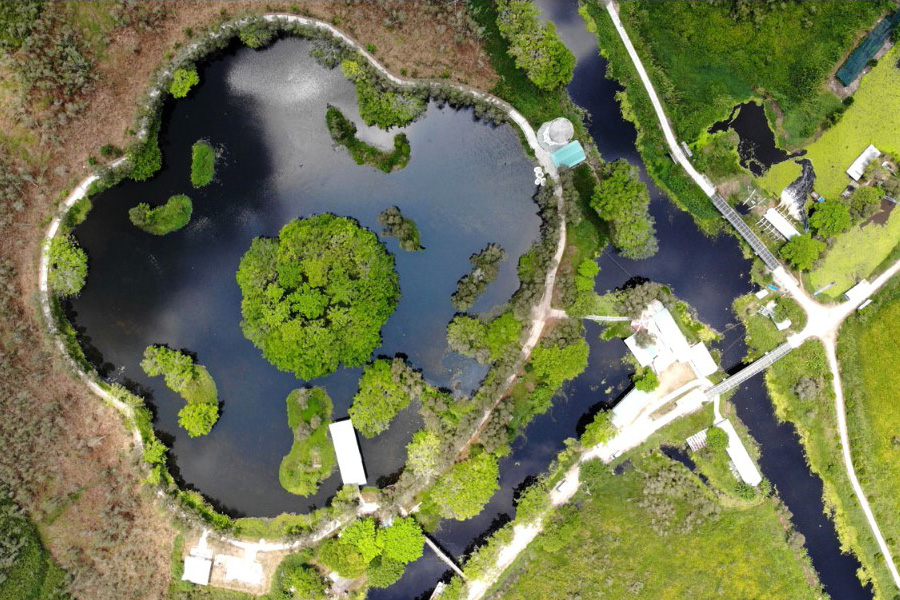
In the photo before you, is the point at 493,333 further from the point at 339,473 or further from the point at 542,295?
the point at 339,473

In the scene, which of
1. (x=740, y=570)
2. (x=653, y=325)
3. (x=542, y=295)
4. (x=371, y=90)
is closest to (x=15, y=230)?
(x=371, y=90)

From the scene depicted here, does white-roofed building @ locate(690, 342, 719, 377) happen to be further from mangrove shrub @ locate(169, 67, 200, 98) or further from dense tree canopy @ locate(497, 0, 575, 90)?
mangrove shrub @ locate(169, 67, 200, 98)

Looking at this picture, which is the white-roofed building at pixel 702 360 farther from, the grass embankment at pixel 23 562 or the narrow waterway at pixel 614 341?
the grass embankment at pixel 23 562


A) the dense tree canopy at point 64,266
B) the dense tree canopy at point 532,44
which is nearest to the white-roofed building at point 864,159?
the dense tree canopy at point 532,44

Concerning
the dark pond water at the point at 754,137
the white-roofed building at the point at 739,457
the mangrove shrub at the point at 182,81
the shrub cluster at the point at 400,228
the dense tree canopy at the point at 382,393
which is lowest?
the dense tree canopy at the point at 382,393

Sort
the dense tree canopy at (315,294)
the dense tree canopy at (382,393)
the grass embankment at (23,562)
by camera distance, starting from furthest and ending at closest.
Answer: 1. the dense tree canopy at (382,393)
2. the grass embankment at (23,562)
3. the dense tree canopy at (315,294)

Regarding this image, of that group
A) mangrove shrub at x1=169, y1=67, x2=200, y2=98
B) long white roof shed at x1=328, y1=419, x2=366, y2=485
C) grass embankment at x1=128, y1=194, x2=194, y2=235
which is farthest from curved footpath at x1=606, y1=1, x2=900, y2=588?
grass embankment at x1=128, y1=194, x2=194, y2=235

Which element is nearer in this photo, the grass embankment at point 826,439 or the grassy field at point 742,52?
the grassy field at point 742,52

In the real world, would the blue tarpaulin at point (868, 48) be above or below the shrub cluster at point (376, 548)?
above

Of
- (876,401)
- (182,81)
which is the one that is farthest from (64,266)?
(876,401)
